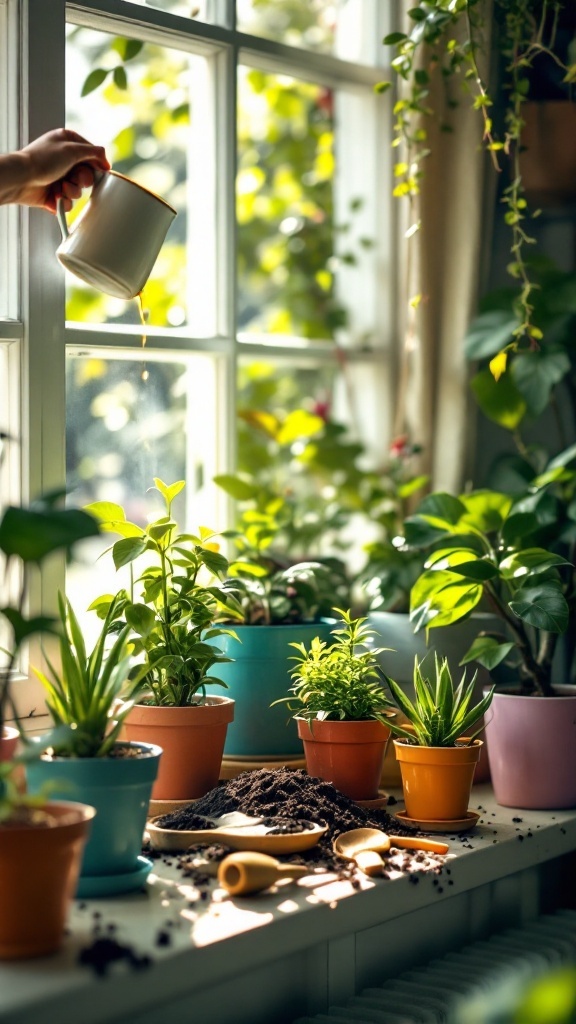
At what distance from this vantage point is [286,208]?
10.2 feet

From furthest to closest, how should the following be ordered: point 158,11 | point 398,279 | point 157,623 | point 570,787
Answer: point 398,279
point 158,11
point 570,787
point 157,623

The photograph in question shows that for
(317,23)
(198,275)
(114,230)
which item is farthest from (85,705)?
(317,23)

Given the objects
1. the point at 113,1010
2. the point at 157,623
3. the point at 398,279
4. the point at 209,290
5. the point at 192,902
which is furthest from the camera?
the point at 398,279

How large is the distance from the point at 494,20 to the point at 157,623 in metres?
1.27

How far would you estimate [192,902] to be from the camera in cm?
121

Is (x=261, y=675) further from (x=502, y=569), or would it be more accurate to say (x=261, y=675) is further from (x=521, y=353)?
(x=521, y=353)

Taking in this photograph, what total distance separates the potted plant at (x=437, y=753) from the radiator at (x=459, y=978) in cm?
18

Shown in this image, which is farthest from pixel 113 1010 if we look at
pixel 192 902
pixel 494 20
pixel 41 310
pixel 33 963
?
pixel 494 20

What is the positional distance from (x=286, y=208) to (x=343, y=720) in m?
1.92

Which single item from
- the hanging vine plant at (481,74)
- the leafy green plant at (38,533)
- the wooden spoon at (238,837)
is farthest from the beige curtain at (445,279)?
the leafy green plant at (38,533)

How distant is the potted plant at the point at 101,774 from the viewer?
1.20m

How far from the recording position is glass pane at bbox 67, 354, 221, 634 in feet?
5.82

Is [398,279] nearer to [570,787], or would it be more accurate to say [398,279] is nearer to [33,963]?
[570,787]

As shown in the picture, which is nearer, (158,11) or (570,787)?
(570,787)
